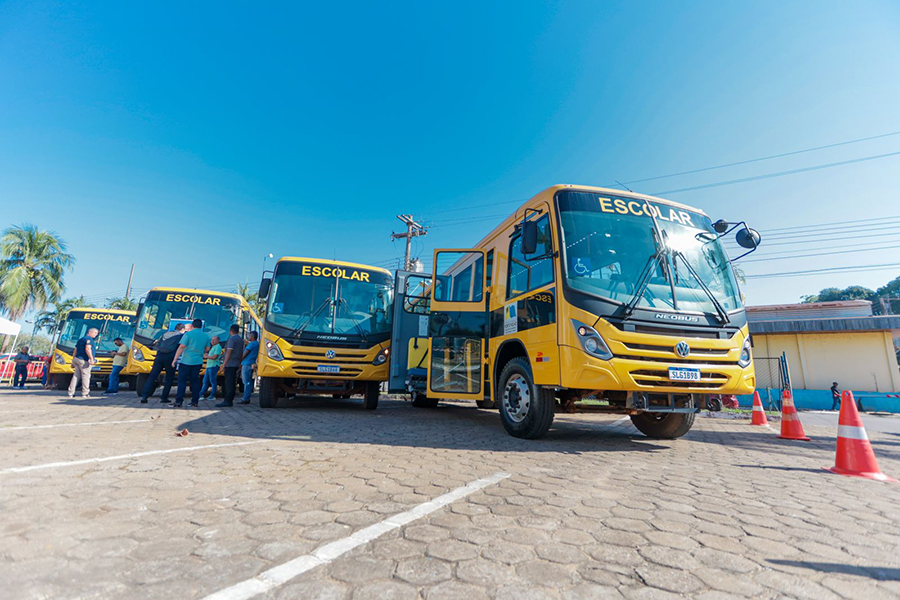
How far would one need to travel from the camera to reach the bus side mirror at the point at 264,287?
8695 mm

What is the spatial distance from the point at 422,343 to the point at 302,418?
9.86 ft

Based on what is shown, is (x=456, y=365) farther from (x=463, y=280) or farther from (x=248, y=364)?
(x=248, y=364)

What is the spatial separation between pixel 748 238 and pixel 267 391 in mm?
8667

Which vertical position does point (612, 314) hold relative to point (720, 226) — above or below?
below

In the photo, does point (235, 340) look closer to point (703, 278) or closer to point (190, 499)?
point (190, 499)

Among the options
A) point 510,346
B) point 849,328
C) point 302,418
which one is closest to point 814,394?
point 849,328

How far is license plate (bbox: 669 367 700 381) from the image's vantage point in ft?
15.2

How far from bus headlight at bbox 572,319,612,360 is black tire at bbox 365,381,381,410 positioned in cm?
539

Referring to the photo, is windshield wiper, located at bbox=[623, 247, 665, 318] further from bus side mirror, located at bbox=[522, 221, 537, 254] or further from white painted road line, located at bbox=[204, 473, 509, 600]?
white painted road line, located at bbox=[204, 473, 509, 600]

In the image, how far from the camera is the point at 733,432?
25.5ft

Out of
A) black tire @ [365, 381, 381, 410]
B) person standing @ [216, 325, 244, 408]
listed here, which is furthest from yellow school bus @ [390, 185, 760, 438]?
person standing @ [216, 325, 244, 408]

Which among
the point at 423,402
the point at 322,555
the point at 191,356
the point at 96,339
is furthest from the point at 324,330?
the point at 96,339

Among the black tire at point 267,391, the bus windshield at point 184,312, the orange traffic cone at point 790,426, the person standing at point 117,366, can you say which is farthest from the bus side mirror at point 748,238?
the person standing at point 117,366

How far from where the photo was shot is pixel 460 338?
6992mm
